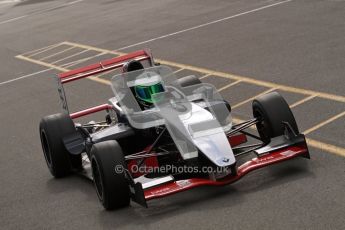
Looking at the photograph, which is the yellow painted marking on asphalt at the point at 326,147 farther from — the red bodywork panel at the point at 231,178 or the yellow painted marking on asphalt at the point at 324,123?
the red bodywork panel at the point at 231,178

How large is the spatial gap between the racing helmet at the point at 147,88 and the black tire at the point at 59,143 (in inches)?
39.8

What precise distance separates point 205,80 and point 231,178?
7051 mm

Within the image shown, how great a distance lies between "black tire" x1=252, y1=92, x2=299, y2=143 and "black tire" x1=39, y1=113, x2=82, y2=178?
2466mm

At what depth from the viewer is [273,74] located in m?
15.0

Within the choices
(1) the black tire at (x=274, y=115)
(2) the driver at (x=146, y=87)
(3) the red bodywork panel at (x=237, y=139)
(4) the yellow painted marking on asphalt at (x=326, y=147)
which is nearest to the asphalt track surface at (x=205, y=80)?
(4) the yellow painted marking on asphalt at (x=326, y=147)

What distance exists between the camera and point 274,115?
32.6 ft

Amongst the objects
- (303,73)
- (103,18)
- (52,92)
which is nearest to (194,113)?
(303,73)

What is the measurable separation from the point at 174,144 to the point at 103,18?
18.1 m

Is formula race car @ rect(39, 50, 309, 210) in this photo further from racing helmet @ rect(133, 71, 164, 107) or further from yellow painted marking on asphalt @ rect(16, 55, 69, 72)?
yellow painted marking on asphalt @ rect(16, 55, 69, 72)

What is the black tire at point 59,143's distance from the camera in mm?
10961

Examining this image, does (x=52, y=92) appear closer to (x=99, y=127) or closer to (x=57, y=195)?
(x=99, y=127)

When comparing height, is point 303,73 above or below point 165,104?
below

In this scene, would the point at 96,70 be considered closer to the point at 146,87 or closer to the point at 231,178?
the point at 146,87

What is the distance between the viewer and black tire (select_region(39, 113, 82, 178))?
11.0m
